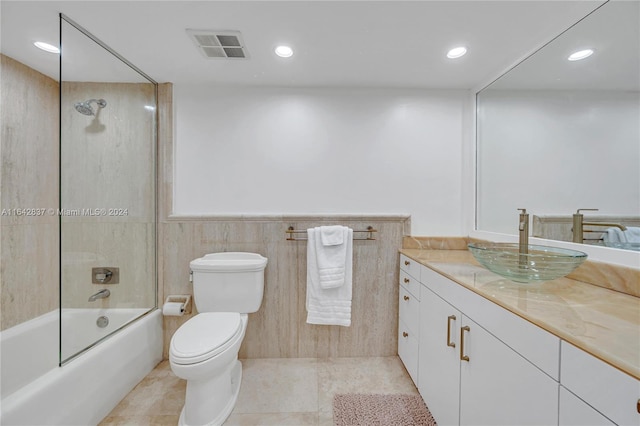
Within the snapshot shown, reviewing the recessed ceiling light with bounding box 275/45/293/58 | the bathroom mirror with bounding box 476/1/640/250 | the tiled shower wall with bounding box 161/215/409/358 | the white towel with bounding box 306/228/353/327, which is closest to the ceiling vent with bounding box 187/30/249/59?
the recessed ceiling light with bounding box 275/45/293/58

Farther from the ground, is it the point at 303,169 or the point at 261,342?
the point at 303,169

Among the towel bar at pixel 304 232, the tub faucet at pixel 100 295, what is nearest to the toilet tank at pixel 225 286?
the towel bar at pixel 304 232

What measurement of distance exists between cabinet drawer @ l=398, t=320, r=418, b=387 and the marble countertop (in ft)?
1.99

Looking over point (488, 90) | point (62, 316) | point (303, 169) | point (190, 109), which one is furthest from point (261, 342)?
point (488, 90)

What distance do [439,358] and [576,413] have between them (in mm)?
722

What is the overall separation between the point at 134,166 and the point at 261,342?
1582mm

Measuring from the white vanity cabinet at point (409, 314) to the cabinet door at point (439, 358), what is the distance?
3.1 inches

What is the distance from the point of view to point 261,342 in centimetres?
200

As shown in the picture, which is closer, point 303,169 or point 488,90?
point 488,90

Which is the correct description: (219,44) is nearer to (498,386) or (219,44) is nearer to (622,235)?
(498,386)

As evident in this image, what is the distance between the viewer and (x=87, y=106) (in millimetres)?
1620

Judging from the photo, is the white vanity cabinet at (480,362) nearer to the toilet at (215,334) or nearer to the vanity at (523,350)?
the vanity at (523,350)

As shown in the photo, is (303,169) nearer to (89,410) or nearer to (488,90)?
(488,90)

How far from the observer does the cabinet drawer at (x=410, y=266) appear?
1.67 m
